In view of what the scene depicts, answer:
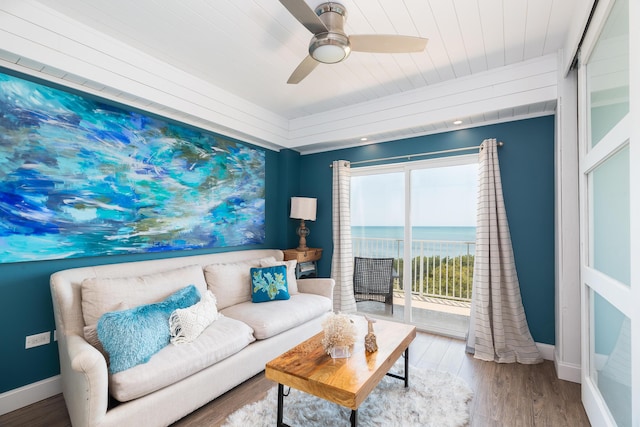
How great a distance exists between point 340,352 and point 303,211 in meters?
2.43

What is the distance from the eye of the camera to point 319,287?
3494 mm

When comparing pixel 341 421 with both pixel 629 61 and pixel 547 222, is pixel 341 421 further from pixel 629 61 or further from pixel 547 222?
pixel 547 222

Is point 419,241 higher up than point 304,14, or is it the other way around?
point 304,14

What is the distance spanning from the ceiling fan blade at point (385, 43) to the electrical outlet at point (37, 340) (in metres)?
3.00

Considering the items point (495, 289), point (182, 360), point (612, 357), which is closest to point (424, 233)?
point (495, 289)

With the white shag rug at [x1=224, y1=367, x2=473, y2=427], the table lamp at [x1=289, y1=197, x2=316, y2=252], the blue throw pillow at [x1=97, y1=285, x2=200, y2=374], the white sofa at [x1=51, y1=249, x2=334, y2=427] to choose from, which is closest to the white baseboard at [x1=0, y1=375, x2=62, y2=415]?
the white sofa at [x1=51, y1=249, x2=334, y2=427]

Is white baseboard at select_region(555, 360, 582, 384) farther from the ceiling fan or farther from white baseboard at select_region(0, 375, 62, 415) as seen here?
white baseboard at select_region(0, 375, 62, 415)

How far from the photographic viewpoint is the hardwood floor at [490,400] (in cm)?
195

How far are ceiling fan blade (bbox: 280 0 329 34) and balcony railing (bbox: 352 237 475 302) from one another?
108 inches

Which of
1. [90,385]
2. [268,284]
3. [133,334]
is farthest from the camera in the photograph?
[268,284]

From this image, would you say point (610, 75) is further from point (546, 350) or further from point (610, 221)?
point (546, 350)

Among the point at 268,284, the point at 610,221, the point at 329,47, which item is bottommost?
the point at 268,284

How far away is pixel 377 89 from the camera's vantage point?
129 inches

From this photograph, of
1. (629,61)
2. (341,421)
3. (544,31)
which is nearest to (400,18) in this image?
(544,31)
